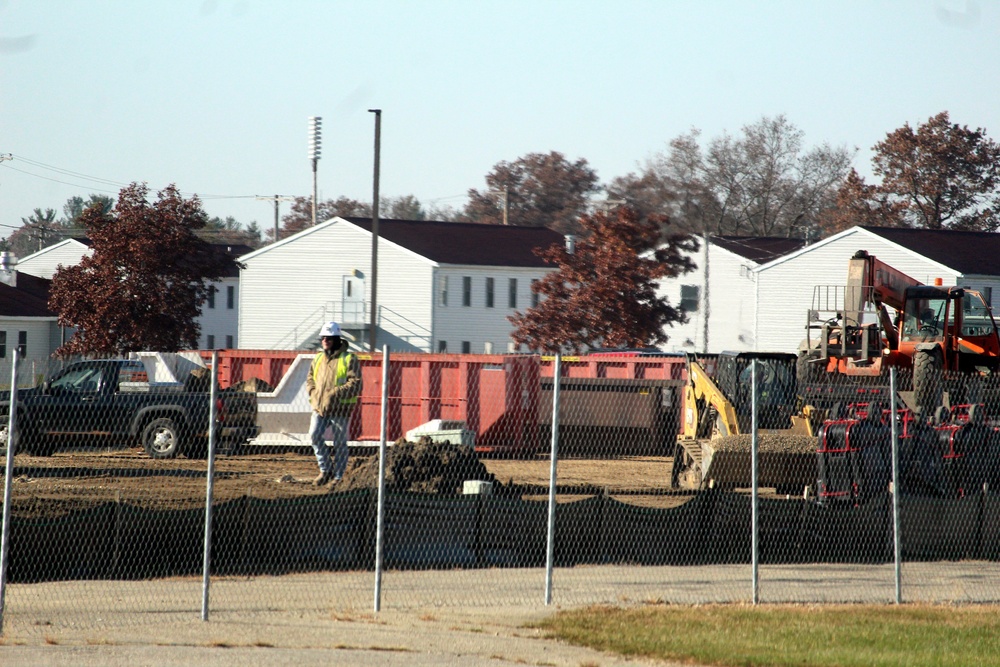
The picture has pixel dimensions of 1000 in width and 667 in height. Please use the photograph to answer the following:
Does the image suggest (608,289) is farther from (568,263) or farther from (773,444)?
(773,444)

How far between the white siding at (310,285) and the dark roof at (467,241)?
3.33ft

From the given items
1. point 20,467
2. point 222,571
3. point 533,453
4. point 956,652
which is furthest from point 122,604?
point 533,453

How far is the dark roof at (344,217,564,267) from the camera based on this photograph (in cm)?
5169

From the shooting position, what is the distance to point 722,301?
51.7 meters

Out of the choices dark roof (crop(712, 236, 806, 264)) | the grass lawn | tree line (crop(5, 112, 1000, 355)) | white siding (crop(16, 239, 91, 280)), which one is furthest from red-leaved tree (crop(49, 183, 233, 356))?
the grass lawn

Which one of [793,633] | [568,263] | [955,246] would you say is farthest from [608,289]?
[793,633]

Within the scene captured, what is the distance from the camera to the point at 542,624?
9016mm

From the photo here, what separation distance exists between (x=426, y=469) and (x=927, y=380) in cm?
862

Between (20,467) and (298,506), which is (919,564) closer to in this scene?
(298,506)

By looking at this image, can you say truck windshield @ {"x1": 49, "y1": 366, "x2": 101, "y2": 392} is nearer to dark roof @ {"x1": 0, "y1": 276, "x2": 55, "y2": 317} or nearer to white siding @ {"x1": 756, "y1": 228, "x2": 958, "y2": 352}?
dark roof @ {"x1": 0, "y1": 276, "x2": 55, "y2": 317}

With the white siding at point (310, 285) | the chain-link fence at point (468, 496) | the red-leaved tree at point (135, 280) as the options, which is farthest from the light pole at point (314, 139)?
the chain-link fence at point (468, 496)

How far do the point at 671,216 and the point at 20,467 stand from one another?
28812 mm

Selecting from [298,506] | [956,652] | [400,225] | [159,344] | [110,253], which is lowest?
[956,652]

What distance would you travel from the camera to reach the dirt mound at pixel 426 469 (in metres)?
14.5
